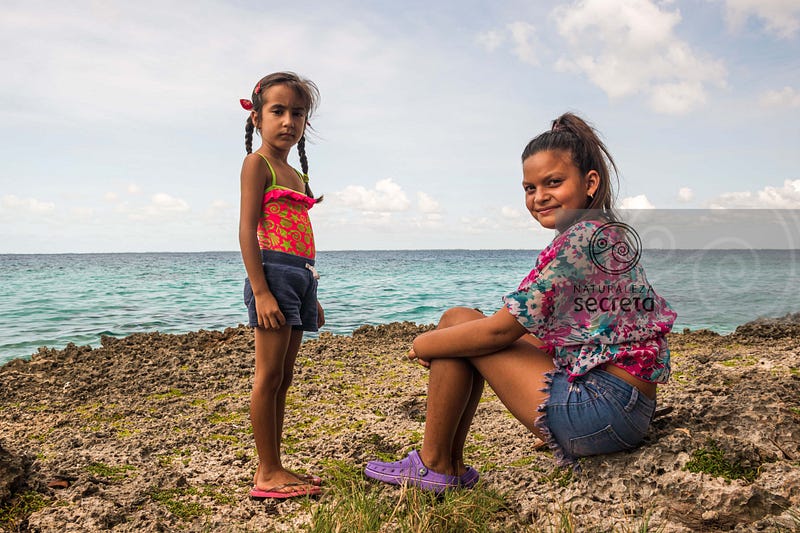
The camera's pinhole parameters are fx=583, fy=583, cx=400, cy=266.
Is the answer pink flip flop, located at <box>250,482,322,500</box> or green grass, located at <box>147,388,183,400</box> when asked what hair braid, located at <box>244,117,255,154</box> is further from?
green grass, located at <box>147,388,183,400</box>

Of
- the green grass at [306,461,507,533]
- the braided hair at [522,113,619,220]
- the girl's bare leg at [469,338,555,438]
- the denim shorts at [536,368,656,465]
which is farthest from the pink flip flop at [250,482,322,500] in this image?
the braided hair at [522,113,619,220]

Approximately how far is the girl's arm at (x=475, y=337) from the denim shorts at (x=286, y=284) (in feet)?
2.59

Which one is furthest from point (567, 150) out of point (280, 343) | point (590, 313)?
point (280, 343)

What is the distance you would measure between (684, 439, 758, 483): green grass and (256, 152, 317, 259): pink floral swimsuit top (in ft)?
6.70

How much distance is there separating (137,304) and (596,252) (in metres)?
15.0

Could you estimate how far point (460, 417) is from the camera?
8.41 feet

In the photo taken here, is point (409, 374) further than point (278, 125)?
Yes

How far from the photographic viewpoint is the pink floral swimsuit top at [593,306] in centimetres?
225

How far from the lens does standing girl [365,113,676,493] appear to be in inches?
88.7

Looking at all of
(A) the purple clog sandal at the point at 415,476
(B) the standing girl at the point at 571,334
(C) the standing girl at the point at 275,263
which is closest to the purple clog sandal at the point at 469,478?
(A) the purple clog sandal at the point at 415,476

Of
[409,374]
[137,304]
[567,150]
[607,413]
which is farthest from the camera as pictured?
[137,304]

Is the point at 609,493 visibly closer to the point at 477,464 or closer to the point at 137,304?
the point at 477,464

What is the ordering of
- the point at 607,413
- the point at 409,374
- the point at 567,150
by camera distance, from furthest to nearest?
1. the point at 409,374
2. the point at 567,150
3. the point at 607,413

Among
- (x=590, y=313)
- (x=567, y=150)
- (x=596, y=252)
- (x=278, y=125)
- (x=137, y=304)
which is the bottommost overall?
(x=137, y=304)
